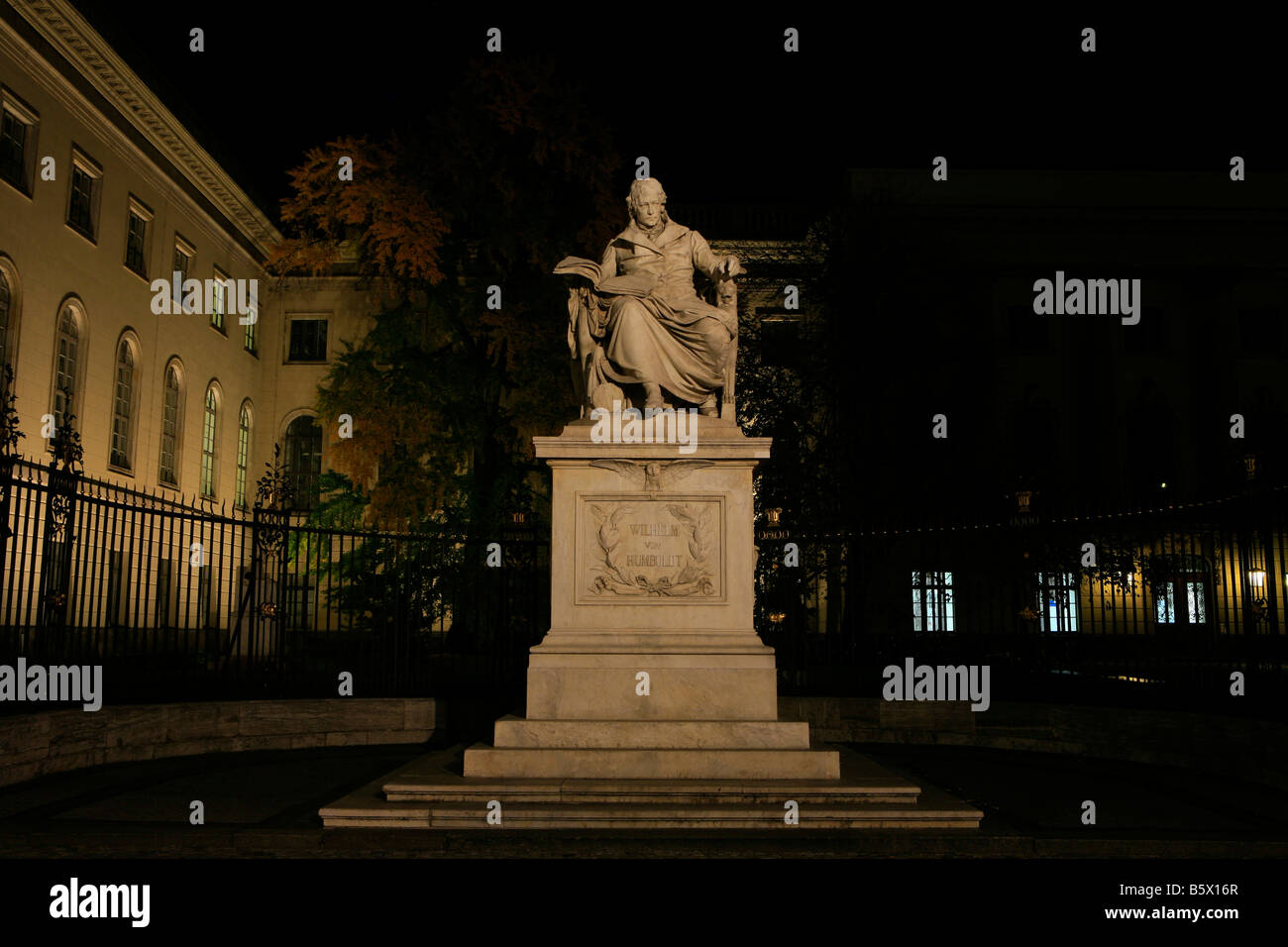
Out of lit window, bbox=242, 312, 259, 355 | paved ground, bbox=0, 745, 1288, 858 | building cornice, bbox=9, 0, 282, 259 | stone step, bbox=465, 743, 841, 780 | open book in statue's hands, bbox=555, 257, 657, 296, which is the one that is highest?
building cornice, bbox=9, 0, 282, 259

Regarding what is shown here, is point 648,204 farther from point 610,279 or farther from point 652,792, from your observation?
point 652,792

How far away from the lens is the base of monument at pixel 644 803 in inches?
262

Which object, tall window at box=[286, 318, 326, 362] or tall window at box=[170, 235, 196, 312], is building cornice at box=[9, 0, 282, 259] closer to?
tall window at box=[170, 235, 196, 312]

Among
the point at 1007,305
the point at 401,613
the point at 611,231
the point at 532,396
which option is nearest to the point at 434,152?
the point at 611,231

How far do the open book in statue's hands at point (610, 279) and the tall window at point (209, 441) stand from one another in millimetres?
28235

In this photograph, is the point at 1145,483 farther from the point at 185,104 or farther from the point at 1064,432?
the point at 185,104

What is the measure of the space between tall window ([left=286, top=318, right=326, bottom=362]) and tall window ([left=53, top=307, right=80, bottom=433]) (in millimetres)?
11805

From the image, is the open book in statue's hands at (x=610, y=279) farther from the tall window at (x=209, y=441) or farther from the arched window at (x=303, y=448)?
the arched window at (x=303, y=448)

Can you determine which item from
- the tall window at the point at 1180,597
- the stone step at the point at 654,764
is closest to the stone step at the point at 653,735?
the stone step at the point at 654,764

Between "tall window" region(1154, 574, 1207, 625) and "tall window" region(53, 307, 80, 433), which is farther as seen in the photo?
"tall window" region(53, 307, 80, 433)

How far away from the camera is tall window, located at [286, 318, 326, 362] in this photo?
38.3 meters

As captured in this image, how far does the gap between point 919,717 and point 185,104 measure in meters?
28.1

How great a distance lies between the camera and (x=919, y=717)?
1219 cm

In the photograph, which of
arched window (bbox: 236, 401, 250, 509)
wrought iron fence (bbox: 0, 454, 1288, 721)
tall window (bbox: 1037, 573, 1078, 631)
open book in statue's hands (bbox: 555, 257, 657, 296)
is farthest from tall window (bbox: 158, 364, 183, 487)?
open book in statue's hands (bbox: 555, 257, 657, 296)
